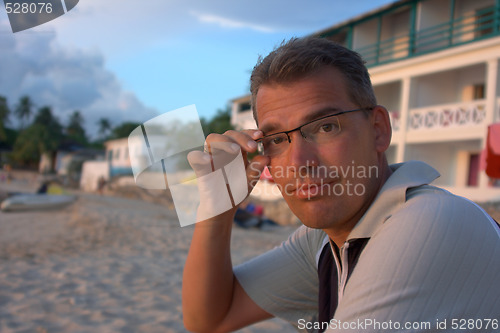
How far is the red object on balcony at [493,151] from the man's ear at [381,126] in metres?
5.18

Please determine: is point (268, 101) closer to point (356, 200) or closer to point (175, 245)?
point (356, 200)

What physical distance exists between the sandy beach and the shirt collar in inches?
93.6

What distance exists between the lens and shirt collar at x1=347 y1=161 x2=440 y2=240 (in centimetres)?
108

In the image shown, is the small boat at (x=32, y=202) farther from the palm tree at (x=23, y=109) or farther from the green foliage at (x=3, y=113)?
the palm tree at (x=23, y=109)

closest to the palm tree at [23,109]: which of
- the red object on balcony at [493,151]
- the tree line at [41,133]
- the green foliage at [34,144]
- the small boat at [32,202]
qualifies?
the tree line at [41,133]

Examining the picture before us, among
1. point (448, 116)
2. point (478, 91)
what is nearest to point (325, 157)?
point (448, 116)

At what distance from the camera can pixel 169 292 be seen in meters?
4.20

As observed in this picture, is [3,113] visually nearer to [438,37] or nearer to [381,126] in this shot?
[438,37]

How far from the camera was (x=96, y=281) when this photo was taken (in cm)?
452

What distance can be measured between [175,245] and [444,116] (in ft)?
34.6

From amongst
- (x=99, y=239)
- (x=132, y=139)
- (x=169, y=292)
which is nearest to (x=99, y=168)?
(x=99, y=239)

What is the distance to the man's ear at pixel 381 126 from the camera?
133cm

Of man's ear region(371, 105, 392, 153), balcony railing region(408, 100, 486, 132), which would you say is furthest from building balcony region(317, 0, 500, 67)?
man's ear region(371, 105, 392, 153)

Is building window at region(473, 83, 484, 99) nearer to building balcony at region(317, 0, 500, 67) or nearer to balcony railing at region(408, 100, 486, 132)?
building balcony at region(317, 0, 500, 67)
